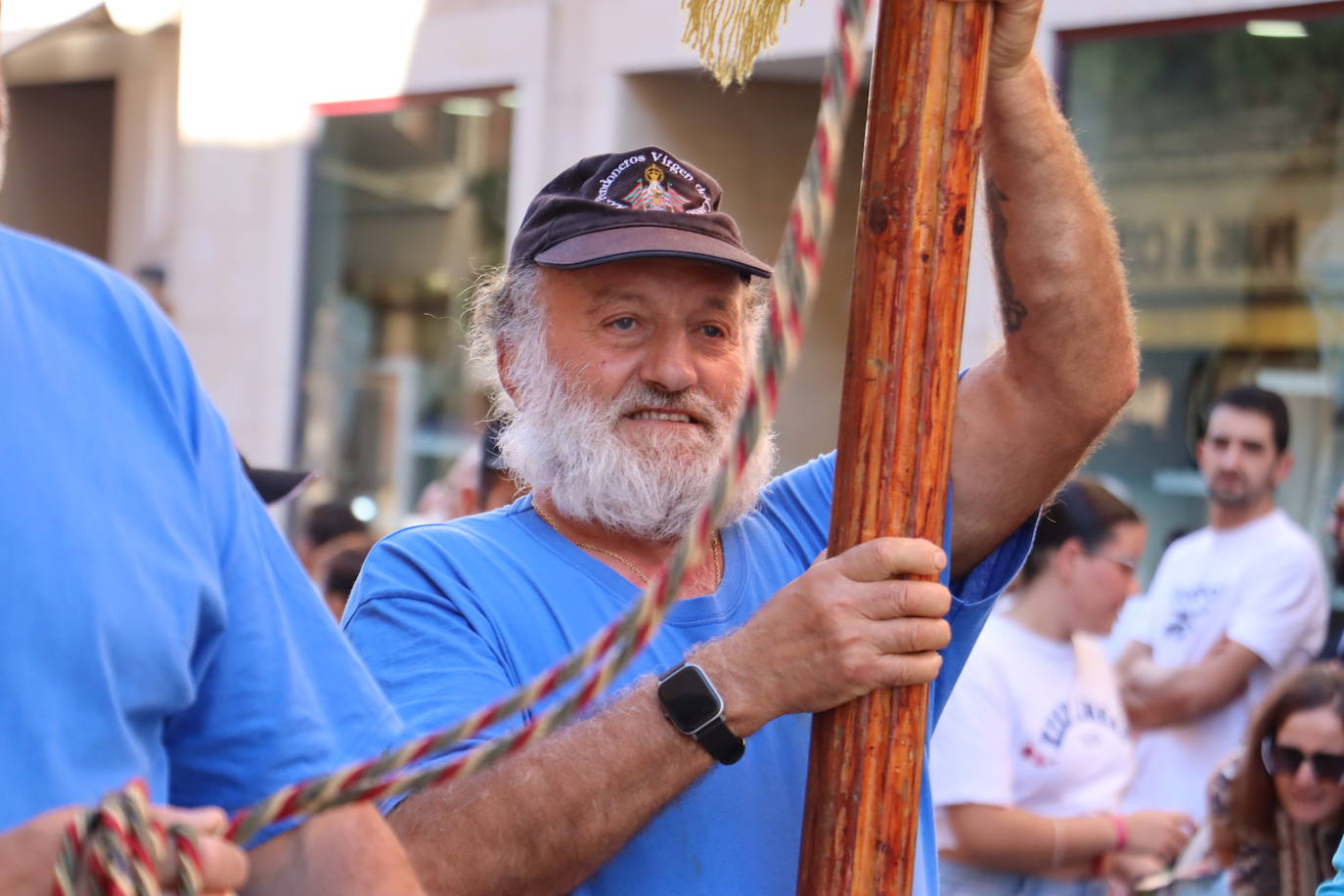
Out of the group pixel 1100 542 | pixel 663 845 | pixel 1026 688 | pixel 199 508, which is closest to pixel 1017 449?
pixel 663 845

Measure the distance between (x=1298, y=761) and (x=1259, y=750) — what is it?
104 mm

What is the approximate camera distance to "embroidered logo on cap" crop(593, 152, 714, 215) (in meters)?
2.31

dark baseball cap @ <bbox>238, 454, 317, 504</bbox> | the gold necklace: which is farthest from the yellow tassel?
dark baseball cap @ <bbox>238, 454, 317, 504</bbox>

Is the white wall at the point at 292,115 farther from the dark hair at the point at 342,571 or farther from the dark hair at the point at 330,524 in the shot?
the dark hair at the point at 342,571

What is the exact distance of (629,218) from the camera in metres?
2.26

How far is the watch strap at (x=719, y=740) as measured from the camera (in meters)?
1.83

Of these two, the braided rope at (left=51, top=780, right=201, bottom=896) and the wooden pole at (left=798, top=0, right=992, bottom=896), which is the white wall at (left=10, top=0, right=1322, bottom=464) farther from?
Answer: the braided rope at (left=51, top=780, right=201, bottom=896)

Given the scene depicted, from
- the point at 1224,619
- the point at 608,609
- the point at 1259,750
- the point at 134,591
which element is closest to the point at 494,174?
the point at 1224,619

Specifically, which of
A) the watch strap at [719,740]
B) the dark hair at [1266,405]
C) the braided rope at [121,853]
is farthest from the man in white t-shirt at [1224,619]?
the braided rope at [121,853]

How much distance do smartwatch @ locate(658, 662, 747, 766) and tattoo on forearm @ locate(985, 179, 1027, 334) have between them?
0.64 meters

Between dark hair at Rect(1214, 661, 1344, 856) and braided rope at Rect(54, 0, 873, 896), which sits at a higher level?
braided rope at Rect(54, 0, 873, 896)

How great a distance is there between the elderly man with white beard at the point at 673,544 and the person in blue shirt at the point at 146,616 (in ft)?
1.54

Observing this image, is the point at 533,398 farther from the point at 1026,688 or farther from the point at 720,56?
the point at 1026,688

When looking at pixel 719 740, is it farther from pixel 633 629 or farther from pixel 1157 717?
pixel 1157 717
